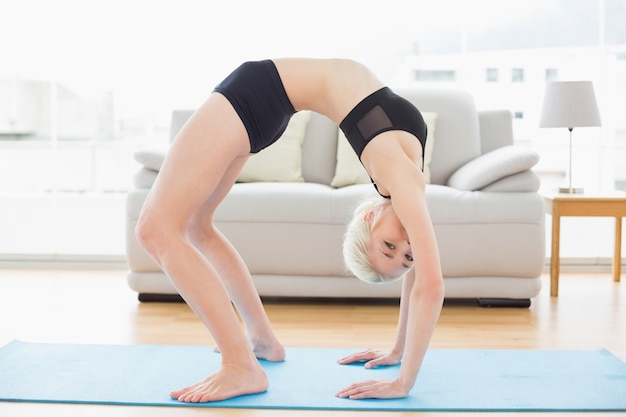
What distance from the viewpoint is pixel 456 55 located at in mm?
5301

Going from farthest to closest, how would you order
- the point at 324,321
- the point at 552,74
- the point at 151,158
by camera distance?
1. the point at 552,74
2. the point at 151,158
3. the point at 324,321

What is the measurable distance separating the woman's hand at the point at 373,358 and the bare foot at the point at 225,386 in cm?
43

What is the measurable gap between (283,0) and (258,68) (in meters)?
2.78

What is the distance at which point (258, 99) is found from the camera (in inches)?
103

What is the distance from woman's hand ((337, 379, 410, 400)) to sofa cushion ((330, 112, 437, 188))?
2057mm

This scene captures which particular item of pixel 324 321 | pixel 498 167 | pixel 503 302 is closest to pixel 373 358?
pixel 324 321

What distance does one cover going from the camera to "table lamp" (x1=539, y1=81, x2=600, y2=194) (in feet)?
14.7

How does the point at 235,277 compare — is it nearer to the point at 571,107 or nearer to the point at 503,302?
the point at 503,302

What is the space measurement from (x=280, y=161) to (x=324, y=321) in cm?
118

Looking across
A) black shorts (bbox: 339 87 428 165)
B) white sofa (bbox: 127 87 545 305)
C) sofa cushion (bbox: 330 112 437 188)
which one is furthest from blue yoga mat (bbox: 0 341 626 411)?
sofa cushion (bbox: 330 112 437 188)

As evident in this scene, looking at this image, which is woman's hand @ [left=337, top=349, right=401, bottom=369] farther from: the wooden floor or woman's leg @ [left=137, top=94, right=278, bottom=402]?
woman's leg @ [left=137, top=94, right=278, bottom=402]

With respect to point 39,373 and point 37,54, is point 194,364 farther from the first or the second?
point 37,54

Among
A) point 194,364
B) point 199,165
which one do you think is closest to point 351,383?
point 194,364

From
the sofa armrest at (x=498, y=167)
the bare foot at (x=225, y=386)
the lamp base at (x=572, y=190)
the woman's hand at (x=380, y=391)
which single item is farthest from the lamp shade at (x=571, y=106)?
the bare foot at (x=225, y=386)
